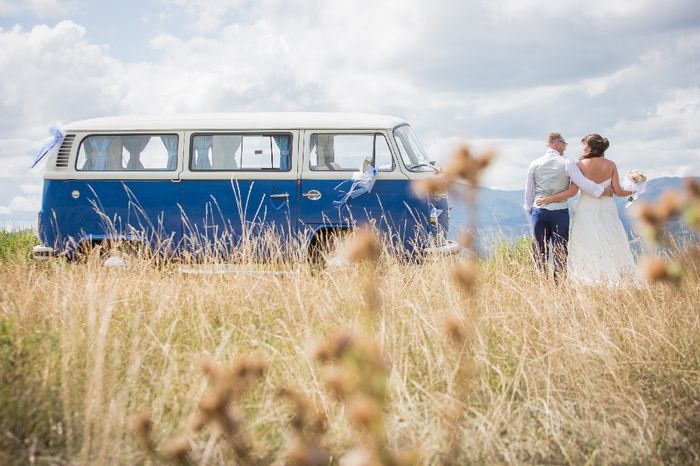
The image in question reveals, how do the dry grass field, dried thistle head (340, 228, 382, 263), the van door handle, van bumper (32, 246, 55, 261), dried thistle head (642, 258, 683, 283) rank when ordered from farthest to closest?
van bumper (32, 246, 55, 261) → the van door handle → the dry grass field → dried thistle head (642, 258, 683, 283) → dried thistle head (340, 228, 382, 263)

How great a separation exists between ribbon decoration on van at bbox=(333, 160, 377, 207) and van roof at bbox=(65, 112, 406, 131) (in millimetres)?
529

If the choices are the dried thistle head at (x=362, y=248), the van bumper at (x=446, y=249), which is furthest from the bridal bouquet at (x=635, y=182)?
the dried thistle head at (x=362, y=248)

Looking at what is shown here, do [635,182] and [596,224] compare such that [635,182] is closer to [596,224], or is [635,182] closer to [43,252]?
[596,224]

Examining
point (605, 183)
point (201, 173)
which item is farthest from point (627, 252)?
point (201, 173)

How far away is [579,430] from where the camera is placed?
2.98 metres

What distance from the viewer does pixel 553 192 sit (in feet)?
22.3

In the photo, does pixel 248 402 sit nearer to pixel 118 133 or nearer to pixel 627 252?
pixel 627 252

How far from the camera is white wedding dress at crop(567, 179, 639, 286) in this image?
6.73 m

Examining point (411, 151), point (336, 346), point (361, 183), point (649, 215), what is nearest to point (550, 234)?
point (411, 151)

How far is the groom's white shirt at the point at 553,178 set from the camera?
6715 mm

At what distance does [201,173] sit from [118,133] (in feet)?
4.03

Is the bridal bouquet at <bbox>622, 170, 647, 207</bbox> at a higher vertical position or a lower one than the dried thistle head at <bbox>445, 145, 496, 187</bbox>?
higher

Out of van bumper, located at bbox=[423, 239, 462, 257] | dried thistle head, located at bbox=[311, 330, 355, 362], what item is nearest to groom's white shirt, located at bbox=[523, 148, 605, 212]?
van bumper, located at bbox=[423, 239, 462, 257]

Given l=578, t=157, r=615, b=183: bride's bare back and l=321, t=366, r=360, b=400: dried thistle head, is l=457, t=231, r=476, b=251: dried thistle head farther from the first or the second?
l=578, t=157, r=615, b=183: bride's bare back
